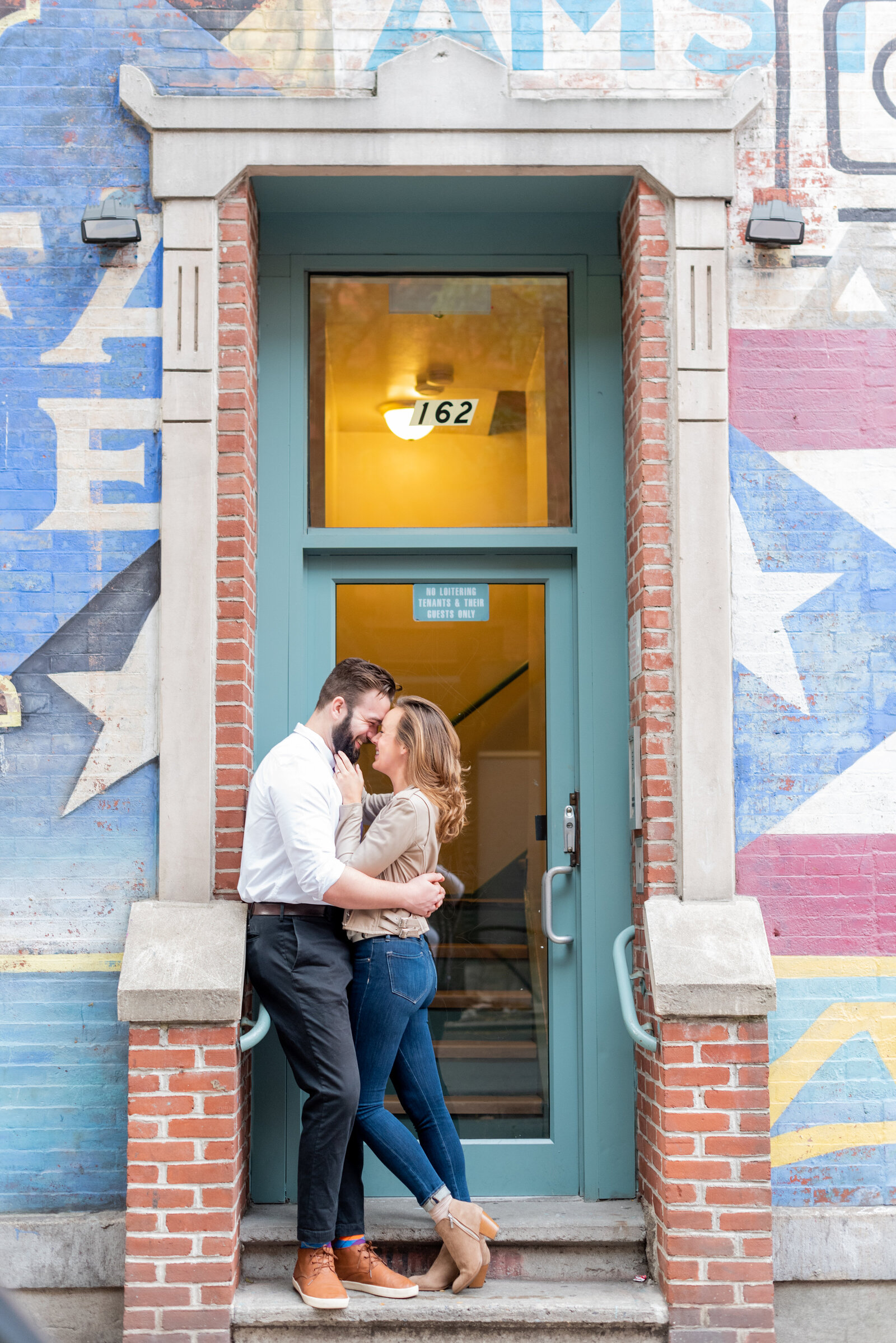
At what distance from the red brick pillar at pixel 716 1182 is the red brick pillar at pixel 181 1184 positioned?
1.40m

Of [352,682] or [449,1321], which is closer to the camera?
[449,1321]

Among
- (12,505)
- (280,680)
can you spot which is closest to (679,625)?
(280,680)

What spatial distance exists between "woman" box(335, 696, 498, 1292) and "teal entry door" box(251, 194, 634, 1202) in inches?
19.6

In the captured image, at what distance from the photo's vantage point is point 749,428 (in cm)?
404

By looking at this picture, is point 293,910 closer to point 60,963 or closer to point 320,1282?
point 60,963

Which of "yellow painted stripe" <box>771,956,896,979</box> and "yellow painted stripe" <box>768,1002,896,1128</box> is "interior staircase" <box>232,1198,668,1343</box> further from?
"yellow painted stripe" <box>771,956,896,979</box>

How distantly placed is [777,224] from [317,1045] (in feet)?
10.5

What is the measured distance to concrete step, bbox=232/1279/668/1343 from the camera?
138 inches

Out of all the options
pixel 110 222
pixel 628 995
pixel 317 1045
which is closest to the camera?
pixel 317 1045

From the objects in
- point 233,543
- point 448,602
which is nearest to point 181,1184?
point 233,543

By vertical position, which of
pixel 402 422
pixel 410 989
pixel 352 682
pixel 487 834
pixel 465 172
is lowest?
pixel 410 989

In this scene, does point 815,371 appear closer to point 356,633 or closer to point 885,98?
point 885,98

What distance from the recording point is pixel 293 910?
11.8ft

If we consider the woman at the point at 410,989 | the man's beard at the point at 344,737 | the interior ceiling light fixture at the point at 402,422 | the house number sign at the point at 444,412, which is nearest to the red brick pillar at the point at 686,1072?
the woman at the point at 410,989
